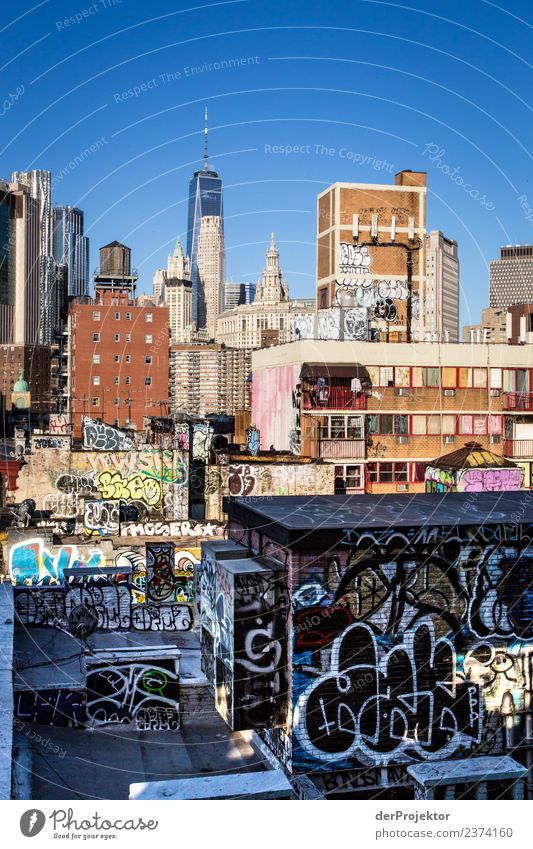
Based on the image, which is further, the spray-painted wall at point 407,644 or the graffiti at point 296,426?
the graffiti at point 296,426

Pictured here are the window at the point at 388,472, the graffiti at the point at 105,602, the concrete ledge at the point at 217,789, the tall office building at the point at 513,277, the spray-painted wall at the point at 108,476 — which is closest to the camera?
the concrete ledge at the point at 217,789

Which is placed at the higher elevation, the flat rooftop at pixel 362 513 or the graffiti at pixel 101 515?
the flat rooftop at pixel 362 513

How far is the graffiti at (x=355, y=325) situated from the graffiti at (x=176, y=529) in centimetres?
1718

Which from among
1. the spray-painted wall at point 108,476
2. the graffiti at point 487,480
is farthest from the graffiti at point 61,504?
the graffiti at point 487,480

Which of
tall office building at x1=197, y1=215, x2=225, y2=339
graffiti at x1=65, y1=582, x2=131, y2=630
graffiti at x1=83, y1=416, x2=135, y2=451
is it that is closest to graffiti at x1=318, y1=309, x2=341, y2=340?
tall office building at x1=197, y1=215, x2=225, y2=339

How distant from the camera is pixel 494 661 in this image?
1380 cm

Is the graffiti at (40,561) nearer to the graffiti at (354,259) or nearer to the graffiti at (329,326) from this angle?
the graffiti at (329,326)

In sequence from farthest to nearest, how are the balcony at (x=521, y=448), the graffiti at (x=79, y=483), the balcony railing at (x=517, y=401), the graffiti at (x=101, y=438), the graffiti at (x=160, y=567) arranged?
the balcony railing at (x=517, y=401), the balcony at (x=521, y=448), the graffiti at (x=101, y=438), the graffiti at (x=79, y=483), the graffiti at (x=160, y=567)

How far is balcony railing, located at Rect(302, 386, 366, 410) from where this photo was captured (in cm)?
3878

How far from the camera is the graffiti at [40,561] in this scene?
80.0ft

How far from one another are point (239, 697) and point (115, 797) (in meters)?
2.09

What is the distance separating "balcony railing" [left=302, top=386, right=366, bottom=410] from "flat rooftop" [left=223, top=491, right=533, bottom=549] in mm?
21712

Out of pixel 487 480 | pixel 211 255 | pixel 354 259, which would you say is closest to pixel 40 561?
pixel 487 480
